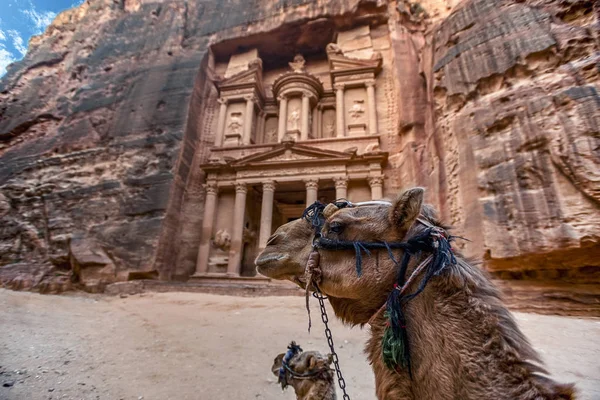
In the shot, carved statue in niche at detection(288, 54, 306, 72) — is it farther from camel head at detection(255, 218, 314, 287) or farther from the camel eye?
the camel eye

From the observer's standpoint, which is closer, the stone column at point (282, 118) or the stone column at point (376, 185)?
the stone column at point (376, 185)

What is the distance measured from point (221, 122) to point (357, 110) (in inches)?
318

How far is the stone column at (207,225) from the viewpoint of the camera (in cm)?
1434

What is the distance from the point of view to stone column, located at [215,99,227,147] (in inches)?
701

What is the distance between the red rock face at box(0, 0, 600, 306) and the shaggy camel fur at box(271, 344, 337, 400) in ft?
5.99

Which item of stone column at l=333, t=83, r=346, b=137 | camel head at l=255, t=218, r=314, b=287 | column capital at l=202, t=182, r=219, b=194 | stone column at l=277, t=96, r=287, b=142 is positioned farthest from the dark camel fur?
stone column at l=277, t=96, r=287, b=142

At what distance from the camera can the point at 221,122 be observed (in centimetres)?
1811

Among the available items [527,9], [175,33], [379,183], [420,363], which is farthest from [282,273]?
[175,33]

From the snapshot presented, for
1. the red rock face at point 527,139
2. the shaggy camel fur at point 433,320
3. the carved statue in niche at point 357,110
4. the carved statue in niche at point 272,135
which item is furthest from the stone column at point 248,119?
the shaggy camel fur at point 433,320

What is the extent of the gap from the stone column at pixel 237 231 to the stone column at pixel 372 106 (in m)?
7.48

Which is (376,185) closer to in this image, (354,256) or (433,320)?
(354,256)

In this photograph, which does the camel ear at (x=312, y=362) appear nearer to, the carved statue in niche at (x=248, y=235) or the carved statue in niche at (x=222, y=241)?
the carved statue in niche at (x=222, y=241)

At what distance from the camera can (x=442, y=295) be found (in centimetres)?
140

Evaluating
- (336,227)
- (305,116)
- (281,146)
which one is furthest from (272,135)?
(336,227)
